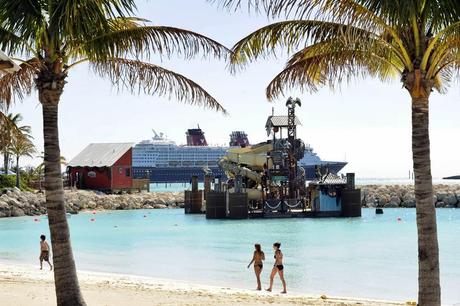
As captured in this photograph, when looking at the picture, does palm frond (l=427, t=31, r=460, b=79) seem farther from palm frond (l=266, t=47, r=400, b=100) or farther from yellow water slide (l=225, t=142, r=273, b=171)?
yellow water slide (l=225, t=142, r=273, b=171)

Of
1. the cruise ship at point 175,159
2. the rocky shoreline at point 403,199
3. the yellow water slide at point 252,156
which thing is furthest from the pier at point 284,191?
the cruise ship at point 175,159

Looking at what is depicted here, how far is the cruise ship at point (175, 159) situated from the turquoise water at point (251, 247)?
8362 centimetres

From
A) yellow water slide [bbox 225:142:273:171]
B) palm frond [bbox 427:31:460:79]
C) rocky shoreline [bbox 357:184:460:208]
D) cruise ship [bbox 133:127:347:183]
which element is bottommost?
rocky shoreline [bbox 357:184:460:208]

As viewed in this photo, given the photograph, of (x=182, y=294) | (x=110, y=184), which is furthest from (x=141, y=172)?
(x=182, y=294)

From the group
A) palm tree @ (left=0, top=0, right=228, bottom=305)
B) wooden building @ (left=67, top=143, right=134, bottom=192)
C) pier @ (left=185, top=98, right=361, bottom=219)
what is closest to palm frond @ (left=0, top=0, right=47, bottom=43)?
palm tree @ (left=0, top=0, right=228, bottom=305)

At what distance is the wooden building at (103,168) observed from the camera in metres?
69.2

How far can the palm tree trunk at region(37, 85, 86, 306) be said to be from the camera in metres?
8.64

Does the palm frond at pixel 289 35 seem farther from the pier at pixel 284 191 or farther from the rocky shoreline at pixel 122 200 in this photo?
the rocky shoreline at pixel 122 200

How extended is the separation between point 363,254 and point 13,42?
970 inches

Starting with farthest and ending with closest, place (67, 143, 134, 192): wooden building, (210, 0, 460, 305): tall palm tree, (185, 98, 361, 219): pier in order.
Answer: (67, 143, 134, 192): wooden building
(185, 98, 361, 219): pier
(210, 0, 460, 305): tall palm tree

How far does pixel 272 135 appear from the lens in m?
54.4

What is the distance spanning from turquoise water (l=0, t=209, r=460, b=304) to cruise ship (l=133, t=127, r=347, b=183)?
3292 inches

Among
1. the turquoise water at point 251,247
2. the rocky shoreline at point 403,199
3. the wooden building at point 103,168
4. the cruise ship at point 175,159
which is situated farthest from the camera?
the cruise ship at point 175,159

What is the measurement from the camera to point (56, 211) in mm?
8633
